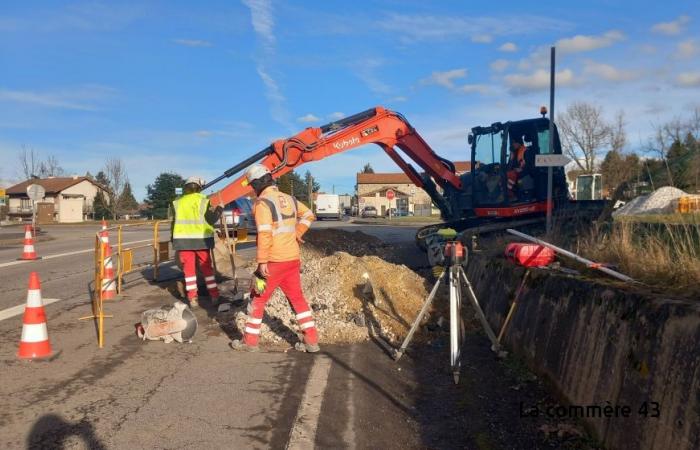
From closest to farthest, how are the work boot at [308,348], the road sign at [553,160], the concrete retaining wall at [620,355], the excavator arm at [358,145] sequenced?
the concrete retaining wall at [620,355], the work boot at [308,348], the road sign at [553,160], the excavator arm at [358,145]

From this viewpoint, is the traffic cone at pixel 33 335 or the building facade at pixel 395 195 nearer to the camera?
the traffic cone at pixel 33 335

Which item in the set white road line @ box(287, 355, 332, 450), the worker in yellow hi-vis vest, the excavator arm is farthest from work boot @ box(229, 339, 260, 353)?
the excavator arm

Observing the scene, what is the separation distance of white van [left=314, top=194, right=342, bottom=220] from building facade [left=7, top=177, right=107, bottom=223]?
35308mm

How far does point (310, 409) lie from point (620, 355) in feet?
7.81

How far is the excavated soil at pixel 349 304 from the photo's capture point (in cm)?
739

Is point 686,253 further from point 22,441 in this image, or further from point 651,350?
point 22,441

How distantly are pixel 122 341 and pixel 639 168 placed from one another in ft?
22.8

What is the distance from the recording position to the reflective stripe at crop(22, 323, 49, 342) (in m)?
6.23

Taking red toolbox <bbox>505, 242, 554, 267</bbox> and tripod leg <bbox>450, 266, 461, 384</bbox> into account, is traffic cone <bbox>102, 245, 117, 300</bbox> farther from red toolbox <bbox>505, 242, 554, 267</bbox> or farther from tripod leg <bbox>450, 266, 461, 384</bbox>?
red toolbox <bbox>505, 242, 554, 267</bbox>

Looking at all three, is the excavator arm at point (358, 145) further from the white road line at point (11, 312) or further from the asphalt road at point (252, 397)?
the asphalt road at point (252, 397)

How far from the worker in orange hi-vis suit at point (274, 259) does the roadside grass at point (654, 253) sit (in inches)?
129

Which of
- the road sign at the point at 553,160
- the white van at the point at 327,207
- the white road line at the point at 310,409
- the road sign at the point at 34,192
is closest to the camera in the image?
the white road line at the point at 310,409

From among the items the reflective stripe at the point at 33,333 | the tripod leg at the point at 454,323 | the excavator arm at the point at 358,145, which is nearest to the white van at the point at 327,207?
the excavator arm at the point at 358,145

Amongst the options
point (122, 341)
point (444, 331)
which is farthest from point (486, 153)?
point (122, 341)
